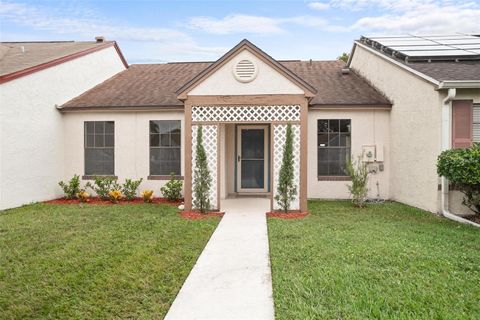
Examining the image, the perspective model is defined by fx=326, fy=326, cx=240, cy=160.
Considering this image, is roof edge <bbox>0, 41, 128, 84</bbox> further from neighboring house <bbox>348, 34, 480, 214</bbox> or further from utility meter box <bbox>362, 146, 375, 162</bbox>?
neighboring house <bbox>348, 34, 480, 214</bbox>

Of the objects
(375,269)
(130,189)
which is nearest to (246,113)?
(130,189)

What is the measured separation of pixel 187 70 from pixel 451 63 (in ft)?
33.0

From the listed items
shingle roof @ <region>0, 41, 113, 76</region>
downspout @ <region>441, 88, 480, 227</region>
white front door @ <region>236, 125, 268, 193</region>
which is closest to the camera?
downspout @ <region>441, 88, 480, 227</region>

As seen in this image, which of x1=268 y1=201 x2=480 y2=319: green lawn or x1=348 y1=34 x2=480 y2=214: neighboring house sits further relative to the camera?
x1=348 y1=34 x2=480 y2=214: neighboring house

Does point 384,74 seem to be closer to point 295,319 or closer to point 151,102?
point 151,102

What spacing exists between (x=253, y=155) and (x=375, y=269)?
724 centimetres

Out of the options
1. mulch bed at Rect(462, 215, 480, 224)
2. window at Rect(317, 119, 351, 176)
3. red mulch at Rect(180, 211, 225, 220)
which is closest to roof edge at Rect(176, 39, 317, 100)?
window at Rect(317, 119, 351, 176)

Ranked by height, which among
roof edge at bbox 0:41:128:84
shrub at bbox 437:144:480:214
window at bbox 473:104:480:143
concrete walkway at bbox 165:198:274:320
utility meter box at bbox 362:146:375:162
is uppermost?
roof edge at bbox 0:41:128:84

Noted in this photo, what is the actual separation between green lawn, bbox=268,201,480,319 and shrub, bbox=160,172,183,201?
3.88 meters

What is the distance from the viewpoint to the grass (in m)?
3.61

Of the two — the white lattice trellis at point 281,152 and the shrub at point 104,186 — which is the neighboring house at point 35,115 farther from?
the white lattice trellis at point 281,152

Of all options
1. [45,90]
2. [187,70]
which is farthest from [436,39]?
[45,90]

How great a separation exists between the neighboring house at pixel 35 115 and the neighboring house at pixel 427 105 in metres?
10.8

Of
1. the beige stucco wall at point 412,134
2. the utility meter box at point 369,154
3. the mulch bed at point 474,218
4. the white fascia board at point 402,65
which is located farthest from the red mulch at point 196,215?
the white fascia board at point 402,65
